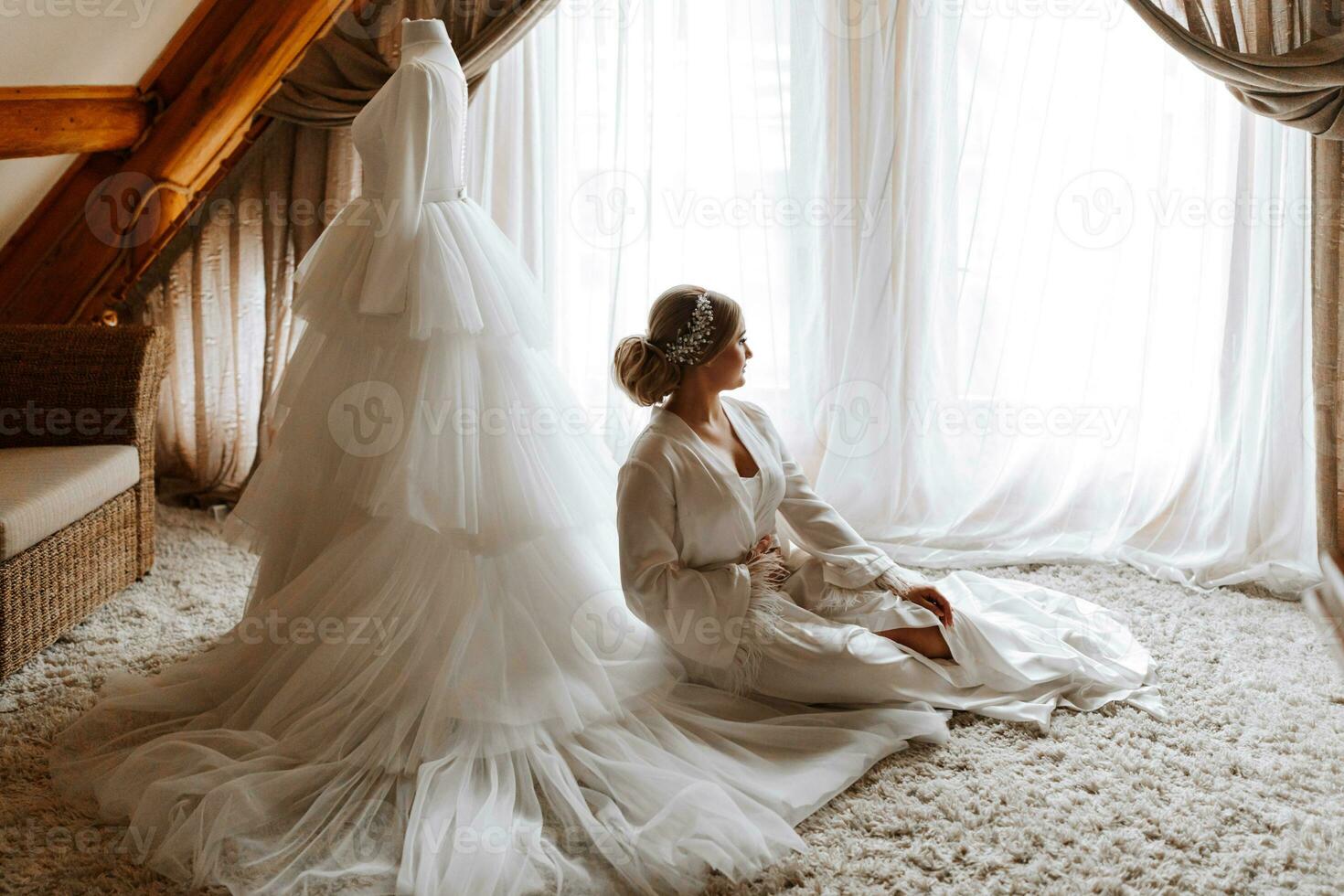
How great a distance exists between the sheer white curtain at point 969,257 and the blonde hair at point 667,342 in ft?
4.06

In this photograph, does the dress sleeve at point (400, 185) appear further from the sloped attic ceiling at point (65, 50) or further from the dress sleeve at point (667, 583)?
the sloped attic ceiling at point (65, 50)

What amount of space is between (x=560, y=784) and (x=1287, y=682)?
163 centimetres

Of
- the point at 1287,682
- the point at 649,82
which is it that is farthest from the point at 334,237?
the point at 1287,682

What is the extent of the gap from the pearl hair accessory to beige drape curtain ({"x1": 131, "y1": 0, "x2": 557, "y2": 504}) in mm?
1543

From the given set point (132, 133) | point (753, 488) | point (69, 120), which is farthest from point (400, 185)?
point (132, 133)

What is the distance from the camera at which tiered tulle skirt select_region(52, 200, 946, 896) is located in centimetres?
174

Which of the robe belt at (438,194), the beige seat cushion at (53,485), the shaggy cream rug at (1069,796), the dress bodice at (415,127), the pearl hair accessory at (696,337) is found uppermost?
the dress bodice at (415,127)

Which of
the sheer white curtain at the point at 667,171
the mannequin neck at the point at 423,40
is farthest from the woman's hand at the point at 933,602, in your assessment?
the mannequin neck at the point at 423,40

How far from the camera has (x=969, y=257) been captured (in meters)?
3.30

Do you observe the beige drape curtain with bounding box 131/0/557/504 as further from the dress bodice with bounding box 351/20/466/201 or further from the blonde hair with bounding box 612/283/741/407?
the blonde hair with bounding box 612/283/741/407

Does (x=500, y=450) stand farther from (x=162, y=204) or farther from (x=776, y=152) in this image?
(x=162, y=204)

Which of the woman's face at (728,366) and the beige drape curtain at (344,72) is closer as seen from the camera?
the woman's face at (728,366)

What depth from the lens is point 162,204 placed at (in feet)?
11.2

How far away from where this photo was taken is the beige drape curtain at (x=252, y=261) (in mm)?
3354
